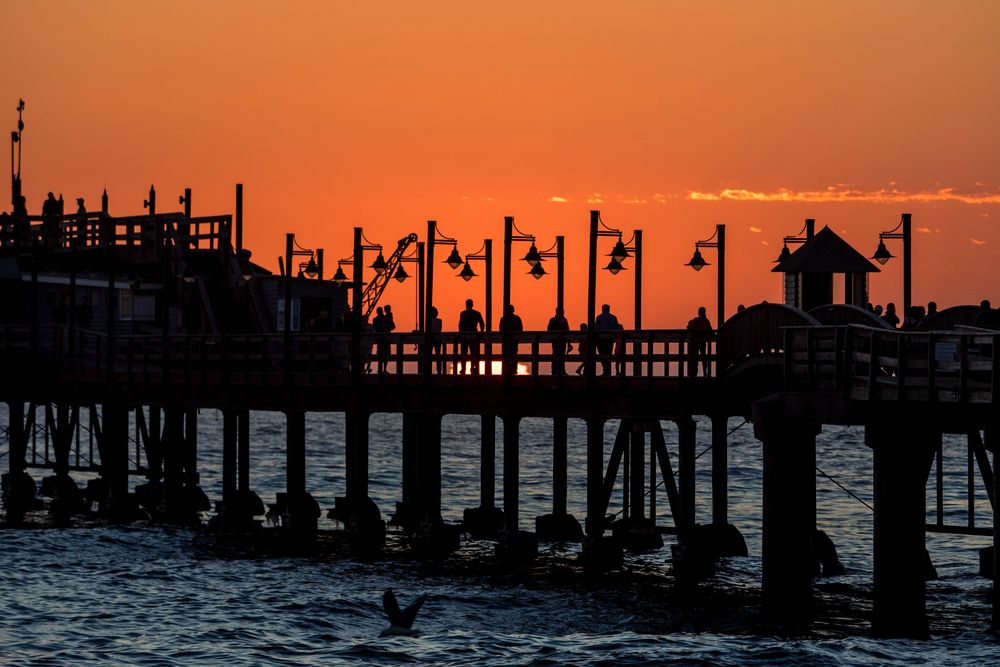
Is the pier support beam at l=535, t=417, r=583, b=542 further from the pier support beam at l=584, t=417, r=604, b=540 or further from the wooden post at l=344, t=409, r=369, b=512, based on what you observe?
the pier support beam at l=584, t=417, r=604, b=540

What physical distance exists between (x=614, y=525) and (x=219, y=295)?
16861 mm

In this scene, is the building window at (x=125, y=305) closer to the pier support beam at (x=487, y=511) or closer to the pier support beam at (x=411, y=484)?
the pier support beam at (x=411, y=484)

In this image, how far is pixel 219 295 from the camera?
4959 cm

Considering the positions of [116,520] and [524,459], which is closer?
[116,520]

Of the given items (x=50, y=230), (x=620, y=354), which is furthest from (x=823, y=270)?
(x=50, y=230)

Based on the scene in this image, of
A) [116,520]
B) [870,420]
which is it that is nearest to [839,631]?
[870,420]

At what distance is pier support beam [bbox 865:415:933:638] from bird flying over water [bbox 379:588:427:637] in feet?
24.0

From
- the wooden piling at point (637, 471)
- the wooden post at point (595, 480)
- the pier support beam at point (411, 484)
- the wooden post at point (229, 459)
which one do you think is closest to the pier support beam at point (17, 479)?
the wooden post at point (229, 459)

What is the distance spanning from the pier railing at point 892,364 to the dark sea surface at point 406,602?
3503 millimetres

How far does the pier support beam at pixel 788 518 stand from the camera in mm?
25234

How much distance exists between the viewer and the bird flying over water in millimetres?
26839

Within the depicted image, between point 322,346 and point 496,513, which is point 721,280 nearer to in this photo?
point 496,513

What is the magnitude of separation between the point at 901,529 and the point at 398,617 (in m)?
8.13

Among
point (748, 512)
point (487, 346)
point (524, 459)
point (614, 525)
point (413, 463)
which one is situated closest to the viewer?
point (487, 346)
